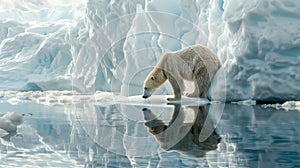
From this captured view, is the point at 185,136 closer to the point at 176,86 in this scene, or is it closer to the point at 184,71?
the point at 176,86

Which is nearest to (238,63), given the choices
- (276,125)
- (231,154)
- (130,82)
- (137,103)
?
(137,103)

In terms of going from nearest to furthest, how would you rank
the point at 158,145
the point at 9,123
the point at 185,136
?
the point at 158,145 → the point at 185,136 → the point at 9,123

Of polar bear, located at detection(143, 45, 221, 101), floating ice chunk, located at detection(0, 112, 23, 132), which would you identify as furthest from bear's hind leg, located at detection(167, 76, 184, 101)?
floating ice chunk, located at detection(0, 112, 23, 132)

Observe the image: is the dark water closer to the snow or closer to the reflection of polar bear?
the reflection of polar bear

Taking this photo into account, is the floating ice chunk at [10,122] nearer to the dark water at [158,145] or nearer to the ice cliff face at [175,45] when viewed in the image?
the dark water at [158,145]

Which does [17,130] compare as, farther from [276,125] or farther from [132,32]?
[132,32]

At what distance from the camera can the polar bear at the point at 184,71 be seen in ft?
30.8

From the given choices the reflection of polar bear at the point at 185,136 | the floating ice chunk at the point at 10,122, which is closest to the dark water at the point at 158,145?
the reflection of polar bear at the point at 185,136

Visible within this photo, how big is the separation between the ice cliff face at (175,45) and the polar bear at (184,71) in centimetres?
64

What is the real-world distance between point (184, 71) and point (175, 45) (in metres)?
9.20

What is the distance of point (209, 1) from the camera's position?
1927cm

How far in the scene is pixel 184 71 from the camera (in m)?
9.98

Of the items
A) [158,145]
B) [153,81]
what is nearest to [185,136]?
[158,145]

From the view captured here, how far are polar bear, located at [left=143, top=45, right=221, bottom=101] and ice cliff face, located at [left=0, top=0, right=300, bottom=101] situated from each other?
638 millimetres
